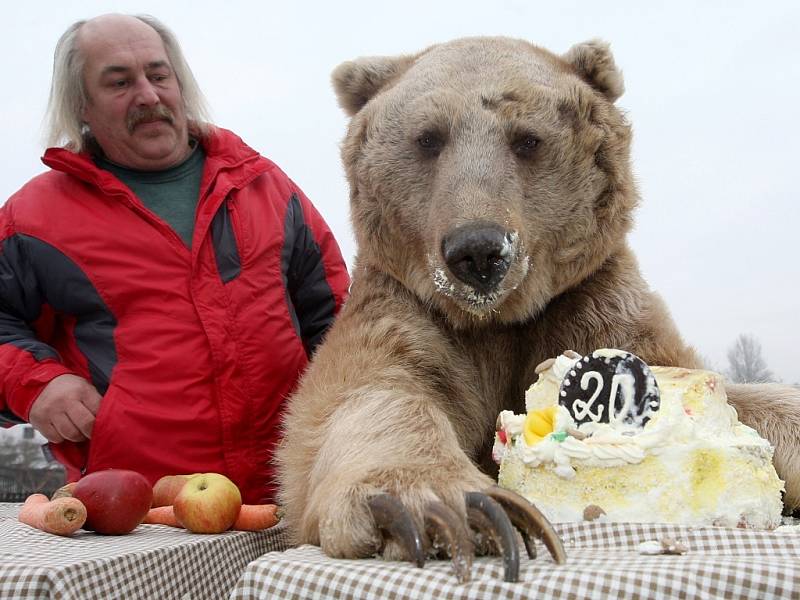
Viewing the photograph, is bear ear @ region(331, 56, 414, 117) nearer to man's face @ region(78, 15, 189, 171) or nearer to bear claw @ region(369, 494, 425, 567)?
man's face @ region(78, 15, 189, 171)

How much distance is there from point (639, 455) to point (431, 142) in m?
1.38

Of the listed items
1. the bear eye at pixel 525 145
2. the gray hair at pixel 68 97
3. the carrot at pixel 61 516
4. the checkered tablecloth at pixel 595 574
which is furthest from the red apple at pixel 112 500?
the gray hair at pixel 68 97

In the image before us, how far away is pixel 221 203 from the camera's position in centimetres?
365

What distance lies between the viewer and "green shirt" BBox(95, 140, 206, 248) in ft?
12.1

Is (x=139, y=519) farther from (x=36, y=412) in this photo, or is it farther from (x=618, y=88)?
(x=618, y=88)

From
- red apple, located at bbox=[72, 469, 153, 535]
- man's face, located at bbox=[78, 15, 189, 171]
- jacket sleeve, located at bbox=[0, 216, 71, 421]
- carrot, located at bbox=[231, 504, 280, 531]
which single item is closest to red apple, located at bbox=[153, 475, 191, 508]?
carrot, located at bbox=[231, 504, 280, 531]

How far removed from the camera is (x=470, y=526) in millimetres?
1683

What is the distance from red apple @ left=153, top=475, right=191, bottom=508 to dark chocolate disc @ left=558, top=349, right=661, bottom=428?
149 centimetres

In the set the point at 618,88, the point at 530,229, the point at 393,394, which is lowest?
the point at 393,394

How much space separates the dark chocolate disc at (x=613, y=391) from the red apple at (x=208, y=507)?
1.12 metres

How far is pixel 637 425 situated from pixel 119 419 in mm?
2166

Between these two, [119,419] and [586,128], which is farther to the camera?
[119,419]

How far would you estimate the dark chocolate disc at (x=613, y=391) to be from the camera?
75.6 inches

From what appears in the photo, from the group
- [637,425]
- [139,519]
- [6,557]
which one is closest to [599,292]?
[637,425]
